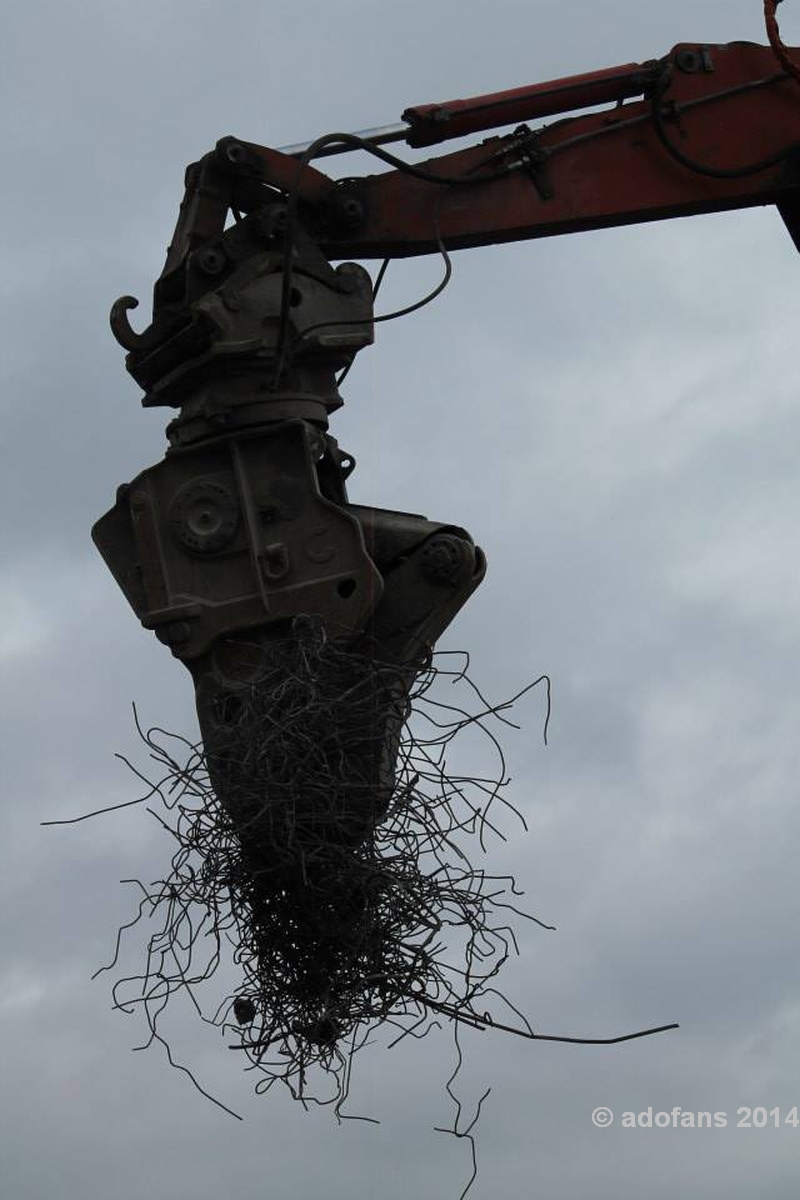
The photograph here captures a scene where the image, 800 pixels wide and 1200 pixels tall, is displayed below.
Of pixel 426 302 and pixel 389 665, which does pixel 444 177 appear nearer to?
pixel 426 302

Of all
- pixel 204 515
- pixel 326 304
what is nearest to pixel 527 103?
pixel 326 304

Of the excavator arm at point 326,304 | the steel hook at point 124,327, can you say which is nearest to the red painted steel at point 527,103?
the excavator arm at point 326,304

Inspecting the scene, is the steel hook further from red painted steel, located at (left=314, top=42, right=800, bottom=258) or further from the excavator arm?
red painted steel, located at (left=314, top=42, right=800, bottom=258)

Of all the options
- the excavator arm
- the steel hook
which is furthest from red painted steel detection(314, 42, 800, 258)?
the steel hook

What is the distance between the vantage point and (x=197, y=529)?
8.93 meters

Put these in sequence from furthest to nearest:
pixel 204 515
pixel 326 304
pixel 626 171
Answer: pixel 626 171
pixel 326 304
pixel 204 515

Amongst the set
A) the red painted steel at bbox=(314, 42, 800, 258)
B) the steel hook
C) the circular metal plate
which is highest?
the red painted steel at bbox=(314, 42, 800, 258)

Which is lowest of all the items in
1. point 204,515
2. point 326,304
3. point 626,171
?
point 204,515

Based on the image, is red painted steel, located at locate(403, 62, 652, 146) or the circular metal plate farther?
red painted steel, located at locate(403, 62, 652, 146)

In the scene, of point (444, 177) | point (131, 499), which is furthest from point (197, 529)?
point (444, 177)

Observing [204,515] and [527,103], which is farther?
[527,103]

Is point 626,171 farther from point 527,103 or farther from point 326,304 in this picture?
point 326,304

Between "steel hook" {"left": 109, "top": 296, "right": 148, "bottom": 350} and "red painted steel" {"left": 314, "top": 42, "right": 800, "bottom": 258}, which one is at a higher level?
"red painted steel" {"left": 314, "top": 42, "right": 800, "bottom": 258}

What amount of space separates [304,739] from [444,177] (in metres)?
2.12
